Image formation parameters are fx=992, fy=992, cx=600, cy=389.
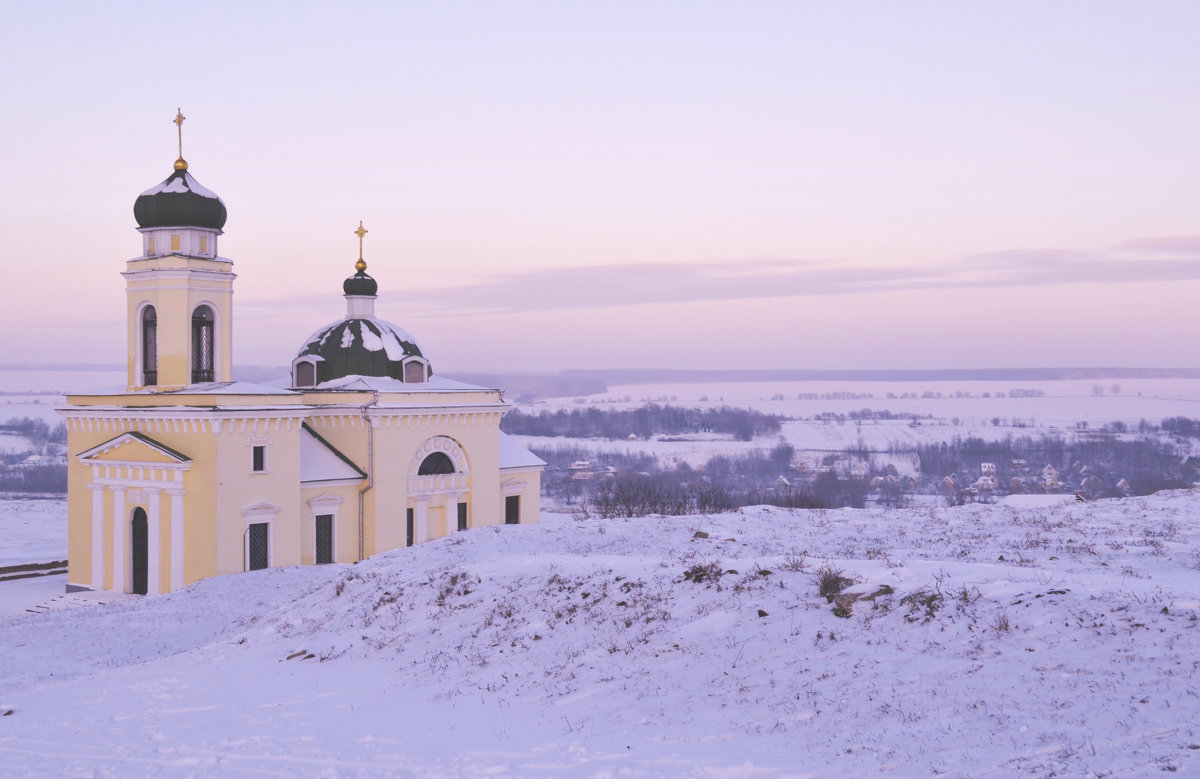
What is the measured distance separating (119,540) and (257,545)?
3.80m

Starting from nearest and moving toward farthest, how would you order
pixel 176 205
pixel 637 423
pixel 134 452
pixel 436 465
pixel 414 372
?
1. pixel 134 452
2. pixel 176 205
3. pixel 436 465
4. pixel 414 372
5. pixel 637 423

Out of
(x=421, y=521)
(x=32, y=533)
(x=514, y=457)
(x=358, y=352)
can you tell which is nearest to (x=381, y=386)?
(x=358, y=352)

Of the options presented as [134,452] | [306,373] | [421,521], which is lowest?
[421,521]

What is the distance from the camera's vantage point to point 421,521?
33000 millimetres

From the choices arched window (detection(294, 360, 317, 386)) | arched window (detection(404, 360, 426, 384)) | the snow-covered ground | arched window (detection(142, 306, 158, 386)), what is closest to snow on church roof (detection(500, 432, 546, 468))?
arched window (detection(404, 360, 426, 384))

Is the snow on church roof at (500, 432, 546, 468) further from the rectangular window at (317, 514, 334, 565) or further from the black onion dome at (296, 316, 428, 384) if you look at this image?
the rectangular window at (317, 514, 334, 565)

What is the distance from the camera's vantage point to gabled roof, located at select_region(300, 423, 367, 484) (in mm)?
30203

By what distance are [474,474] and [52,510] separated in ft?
150

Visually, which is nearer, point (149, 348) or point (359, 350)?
point (149, 348)

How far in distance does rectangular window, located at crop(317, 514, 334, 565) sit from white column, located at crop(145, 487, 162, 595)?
15.6ft

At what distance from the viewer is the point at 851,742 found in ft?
28.0

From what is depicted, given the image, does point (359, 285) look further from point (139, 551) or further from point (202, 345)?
point (139, 551)

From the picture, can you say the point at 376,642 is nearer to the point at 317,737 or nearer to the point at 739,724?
the point at 317,737

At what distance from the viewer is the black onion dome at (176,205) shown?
29.1 m
